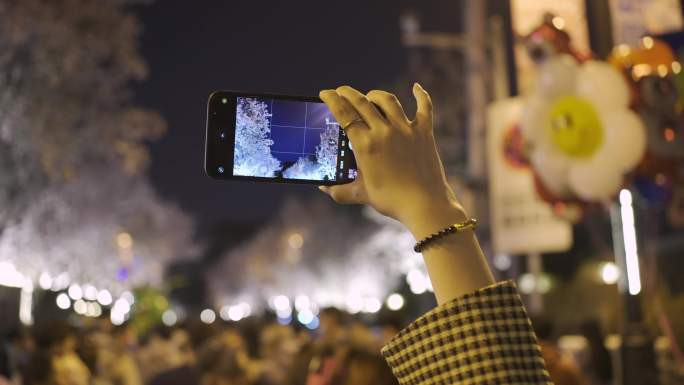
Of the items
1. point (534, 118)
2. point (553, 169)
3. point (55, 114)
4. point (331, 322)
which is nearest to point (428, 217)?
point (553, 169)

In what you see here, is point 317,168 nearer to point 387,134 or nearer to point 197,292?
point 387,134

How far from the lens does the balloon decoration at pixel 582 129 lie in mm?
6297

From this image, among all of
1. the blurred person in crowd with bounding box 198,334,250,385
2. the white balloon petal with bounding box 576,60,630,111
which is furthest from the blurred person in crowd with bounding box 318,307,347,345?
the white balloon petal with bounding box 576,60,630,111

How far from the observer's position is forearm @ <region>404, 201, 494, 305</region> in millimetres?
1399

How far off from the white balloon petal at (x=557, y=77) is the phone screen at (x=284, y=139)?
5.39 meters

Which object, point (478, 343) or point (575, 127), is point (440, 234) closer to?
point (478, 343)

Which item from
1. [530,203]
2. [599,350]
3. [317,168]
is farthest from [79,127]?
[317,168]

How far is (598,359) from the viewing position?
10234 millimetres

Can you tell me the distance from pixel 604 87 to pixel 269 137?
17.1ft

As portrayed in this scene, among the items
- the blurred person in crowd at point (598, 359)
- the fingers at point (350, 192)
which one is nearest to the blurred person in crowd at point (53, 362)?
the fingers at point (350, 192)

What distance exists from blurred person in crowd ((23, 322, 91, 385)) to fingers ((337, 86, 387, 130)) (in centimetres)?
591

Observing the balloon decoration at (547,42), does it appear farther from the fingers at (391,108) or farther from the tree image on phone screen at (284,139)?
the fingers at (391,108)

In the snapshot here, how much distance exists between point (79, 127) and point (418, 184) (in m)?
21.3

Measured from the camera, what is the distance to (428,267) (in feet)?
4.67
